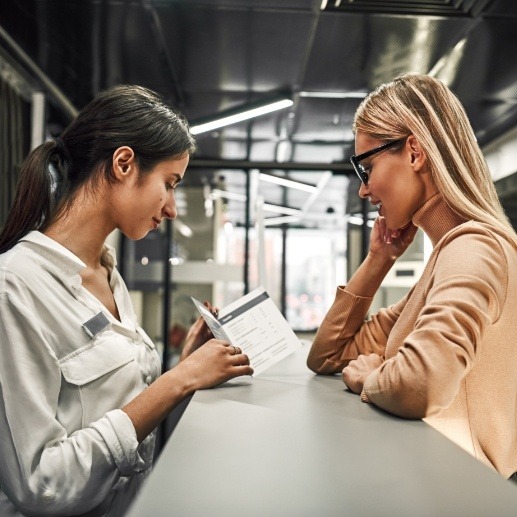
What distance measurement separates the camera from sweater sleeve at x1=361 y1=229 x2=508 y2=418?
0.81 meters

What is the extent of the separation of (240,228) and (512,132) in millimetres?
5150

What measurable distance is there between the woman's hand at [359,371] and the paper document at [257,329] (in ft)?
0.66

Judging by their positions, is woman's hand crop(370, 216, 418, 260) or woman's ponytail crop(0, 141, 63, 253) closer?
woman's ponytail crop(0, 141, 63, 253)

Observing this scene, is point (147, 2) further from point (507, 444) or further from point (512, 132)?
point (512, 132)

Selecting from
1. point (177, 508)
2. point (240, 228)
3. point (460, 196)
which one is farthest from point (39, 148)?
point (240, 228)

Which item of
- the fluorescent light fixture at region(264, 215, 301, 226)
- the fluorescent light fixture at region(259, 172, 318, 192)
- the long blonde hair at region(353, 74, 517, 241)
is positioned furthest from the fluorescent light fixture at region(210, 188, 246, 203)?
the long blonde hair at region(353, 74, 517, 241)

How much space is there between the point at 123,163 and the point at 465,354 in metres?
0.90

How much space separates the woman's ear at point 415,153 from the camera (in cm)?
109

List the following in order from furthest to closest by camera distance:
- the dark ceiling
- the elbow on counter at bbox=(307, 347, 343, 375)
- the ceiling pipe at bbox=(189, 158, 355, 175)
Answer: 1. the ceiling pipe at bbox=(189, 158, 355, 175)
2. the dark ceiling
3. the elbow on counter at bbox=(307, 347, 343, 375)

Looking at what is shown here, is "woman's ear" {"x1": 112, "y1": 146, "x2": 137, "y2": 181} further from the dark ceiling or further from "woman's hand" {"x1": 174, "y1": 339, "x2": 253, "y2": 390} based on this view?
the dark ceiling

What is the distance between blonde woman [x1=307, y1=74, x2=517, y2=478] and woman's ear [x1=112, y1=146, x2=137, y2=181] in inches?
21.6

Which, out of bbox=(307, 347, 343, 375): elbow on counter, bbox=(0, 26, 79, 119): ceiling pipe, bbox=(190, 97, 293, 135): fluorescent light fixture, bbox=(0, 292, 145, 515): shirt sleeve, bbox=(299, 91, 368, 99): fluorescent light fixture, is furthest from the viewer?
bbox=(190, 97, 293, 135): fluorescent light fixture

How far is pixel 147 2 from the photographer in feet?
9.55

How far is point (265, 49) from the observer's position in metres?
3.46
